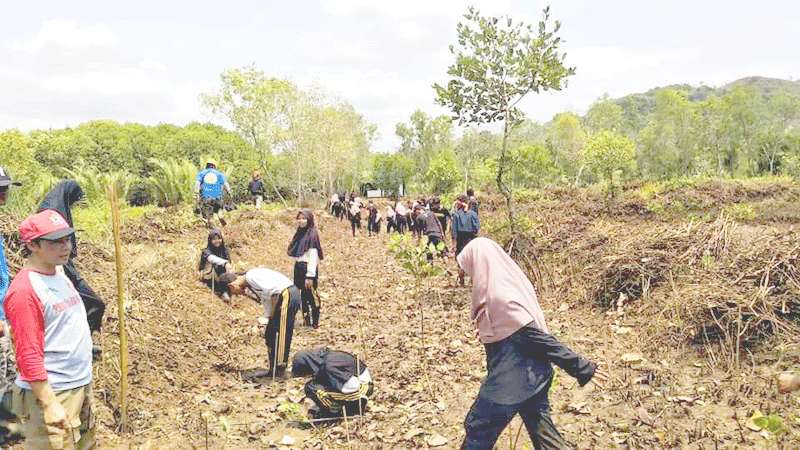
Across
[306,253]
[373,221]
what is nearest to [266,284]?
[306,253]

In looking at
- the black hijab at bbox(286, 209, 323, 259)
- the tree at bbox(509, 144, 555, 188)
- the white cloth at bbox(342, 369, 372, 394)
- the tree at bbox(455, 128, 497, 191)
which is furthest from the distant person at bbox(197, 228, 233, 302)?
the tree at bbox(455, 128, 497, 191)

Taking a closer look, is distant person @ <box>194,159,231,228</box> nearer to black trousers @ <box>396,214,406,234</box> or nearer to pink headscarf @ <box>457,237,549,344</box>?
black trousers @ <box>396,214,406,234</box>

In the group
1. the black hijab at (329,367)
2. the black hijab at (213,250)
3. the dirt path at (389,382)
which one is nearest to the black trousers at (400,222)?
the dirt path at (389,382)

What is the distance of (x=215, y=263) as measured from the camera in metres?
8.43

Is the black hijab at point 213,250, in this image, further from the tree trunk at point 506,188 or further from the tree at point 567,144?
the tree at point 567,144

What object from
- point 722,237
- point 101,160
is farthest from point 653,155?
point 722,237

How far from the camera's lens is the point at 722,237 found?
23.8ft

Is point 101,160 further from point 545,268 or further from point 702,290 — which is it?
point 702,290

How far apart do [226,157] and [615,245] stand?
126 feet

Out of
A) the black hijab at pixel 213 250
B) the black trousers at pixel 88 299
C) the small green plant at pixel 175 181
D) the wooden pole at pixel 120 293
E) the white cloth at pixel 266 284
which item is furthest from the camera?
the small green plant at pixel 175 181

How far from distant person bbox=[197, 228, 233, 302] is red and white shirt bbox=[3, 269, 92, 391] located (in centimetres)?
519

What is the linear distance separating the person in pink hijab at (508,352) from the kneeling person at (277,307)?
2.95 metres

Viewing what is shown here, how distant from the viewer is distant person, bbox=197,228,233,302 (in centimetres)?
838

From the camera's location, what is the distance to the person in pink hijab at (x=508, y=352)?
10.2ft
